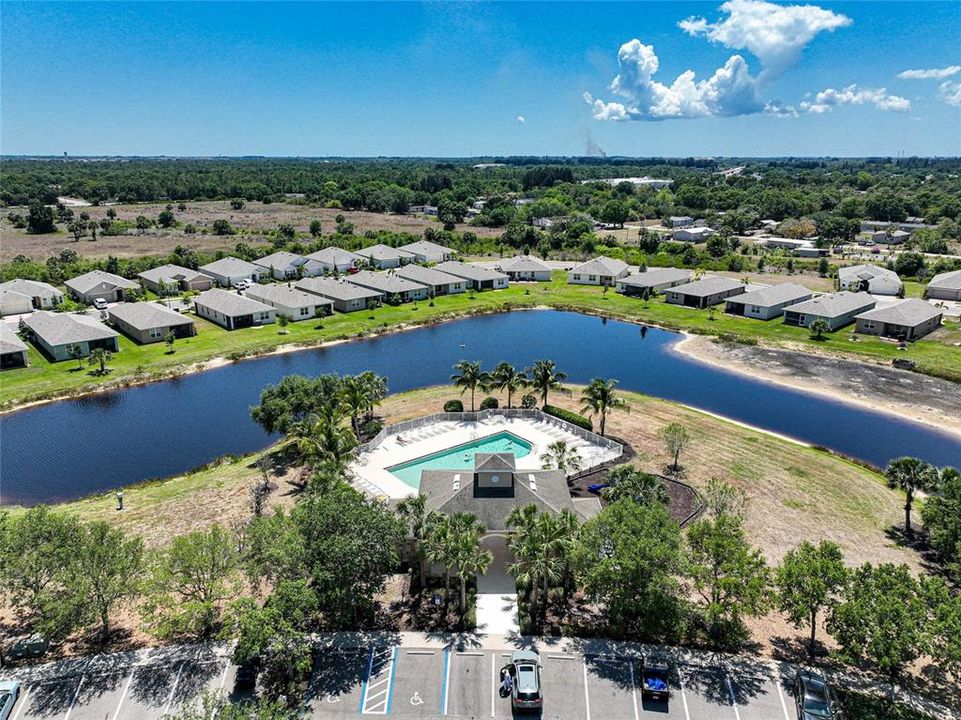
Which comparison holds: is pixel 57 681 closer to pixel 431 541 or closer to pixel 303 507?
pixel 303 507

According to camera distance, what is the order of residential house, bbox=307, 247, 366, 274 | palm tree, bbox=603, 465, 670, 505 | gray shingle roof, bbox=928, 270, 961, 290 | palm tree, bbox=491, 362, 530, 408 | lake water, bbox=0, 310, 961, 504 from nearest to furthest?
palm tree, bbox=603, 465, 670, 505, lake water, bbox=0, 310, 961, 504, palm tree, bbox=491, 362, 530, 408, gray shingle roof, bbox=928, 270, 961, 290, residential house, bbox=307, 247, 366, 274

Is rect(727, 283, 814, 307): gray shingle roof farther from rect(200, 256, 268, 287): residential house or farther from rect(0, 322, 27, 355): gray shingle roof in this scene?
rect(0, 322, 27, 355): gray shingle roof

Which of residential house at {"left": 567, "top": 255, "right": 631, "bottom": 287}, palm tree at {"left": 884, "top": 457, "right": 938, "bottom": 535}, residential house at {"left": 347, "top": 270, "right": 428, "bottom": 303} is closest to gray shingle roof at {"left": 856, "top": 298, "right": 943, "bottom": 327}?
residential house at {"left": 567, "top": 255, "right": 631, "bottom": 287}

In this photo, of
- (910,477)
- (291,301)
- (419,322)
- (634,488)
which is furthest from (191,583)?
(291,301)

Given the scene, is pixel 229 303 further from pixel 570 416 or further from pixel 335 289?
pixel 570 416

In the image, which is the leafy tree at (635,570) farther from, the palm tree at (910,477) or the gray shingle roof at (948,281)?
the gray shingle roof at (948,281)

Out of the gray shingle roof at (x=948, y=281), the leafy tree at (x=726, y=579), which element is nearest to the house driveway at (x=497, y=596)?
the leafy tree at (x=726, y=579)
